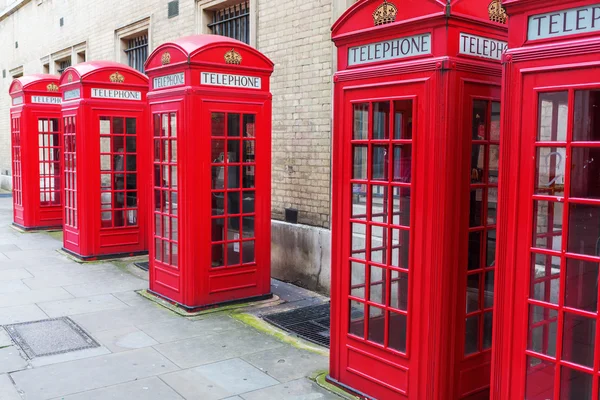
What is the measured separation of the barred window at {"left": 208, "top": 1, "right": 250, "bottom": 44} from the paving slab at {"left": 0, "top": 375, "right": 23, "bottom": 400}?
6.15 meters

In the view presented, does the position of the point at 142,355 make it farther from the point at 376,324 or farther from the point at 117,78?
the point at 117,78

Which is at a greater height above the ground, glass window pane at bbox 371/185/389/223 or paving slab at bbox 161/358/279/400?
glass window pane at bbox 371/185/389/223

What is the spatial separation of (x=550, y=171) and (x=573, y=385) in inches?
44.3

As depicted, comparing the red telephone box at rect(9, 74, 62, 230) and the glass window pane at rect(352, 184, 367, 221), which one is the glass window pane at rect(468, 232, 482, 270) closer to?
the glass window pane at rect(352, 184, 367, 221)

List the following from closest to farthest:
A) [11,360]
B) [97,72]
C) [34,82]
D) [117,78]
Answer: [11,360] → [97,72] → [117,78] → [34,82]

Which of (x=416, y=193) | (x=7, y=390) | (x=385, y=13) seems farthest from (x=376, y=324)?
(x=7, y=390)

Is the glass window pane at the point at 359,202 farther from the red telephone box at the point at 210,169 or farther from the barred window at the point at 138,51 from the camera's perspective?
the barred window at the point at 138,51

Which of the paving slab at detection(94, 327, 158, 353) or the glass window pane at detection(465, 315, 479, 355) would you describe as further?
the paving slab at detection(94, 327, 158, 353)

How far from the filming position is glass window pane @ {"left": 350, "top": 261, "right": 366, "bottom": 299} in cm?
426

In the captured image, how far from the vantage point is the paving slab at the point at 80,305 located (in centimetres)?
644

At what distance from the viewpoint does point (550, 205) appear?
3074mm

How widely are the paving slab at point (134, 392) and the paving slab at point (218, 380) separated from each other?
3.1 inches

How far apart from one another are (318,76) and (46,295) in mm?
4339

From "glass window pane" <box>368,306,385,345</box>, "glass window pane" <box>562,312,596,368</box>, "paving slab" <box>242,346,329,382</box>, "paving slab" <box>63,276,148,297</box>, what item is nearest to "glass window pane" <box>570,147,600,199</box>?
"glass window pane" <box>562,312,596,368</box>
